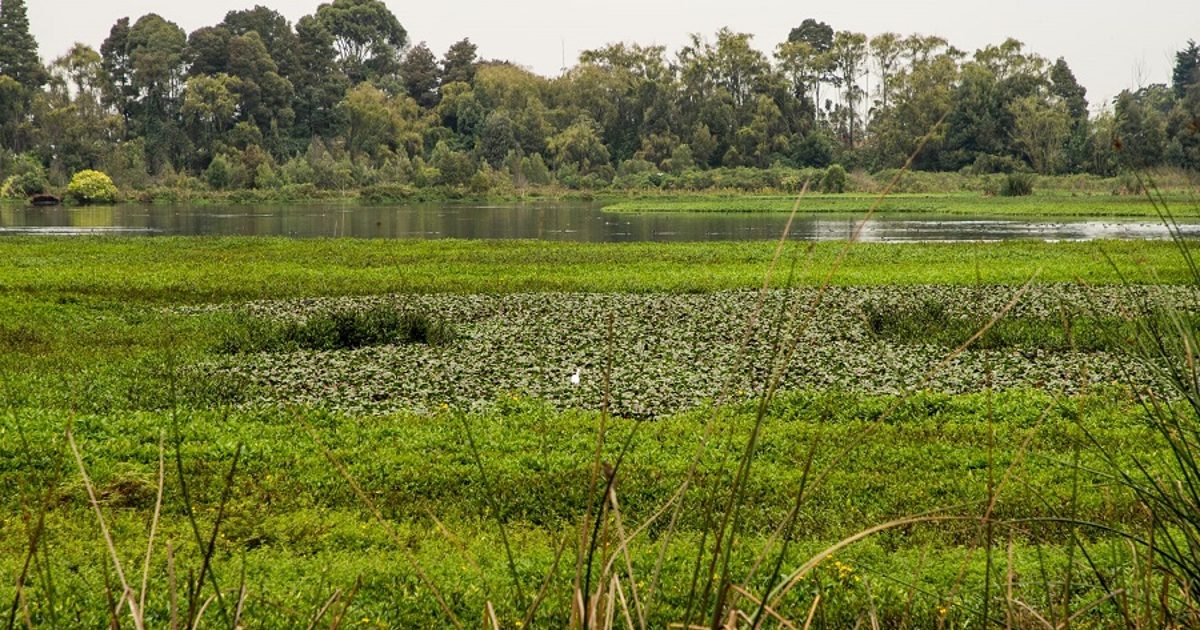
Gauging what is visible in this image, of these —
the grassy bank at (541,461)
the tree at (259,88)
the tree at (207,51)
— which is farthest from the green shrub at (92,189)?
the grassy bank at (541,461)

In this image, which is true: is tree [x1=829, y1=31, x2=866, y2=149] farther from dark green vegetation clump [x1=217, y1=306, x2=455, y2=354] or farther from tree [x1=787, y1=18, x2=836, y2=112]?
dark green vegetation clump [x1=217, y1=306, x2=455, y2=354]

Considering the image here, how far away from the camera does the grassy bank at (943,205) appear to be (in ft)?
162

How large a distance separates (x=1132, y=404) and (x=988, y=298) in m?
7.43

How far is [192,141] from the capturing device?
86188mm

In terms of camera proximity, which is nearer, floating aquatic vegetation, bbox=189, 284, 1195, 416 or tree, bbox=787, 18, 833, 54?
floating aquatic vegetation, bbox=189, 284, 1195, 416

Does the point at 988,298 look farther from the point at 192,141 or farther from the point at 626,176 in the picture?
A: the point at 192,141

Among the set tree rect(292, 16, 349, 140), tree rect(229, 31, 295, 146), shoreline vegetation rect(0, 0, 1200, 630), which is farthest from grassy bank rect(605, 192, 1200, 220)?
tree rect(292, 16, 349, 140)

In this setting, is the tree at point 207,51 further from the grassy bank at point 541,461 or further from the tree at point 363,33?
the grassy bank at point 541,461

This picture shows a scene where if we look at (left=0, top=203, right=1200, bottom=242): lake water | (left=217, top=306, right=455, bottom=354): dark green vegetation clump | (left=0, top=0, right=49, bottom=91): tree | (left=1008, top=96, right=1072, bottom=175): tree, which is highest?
(left=0, top=0, right=49, bottom=91): tree

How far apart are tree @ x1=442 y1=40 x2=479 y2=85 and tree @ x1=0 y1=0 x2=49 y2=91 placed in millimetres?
36944

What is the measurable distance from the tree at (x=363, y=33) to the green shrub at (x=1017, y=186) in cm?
6360

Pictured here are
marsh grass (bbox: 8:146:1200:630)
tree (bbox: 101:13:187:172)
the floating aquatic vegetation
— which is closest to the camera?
marsh grass (bbox: 8:146:1200:630)

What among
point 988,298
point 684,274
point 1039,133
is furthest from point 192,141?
point 988,298

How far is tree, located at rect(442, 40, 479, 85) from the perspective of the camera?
351ft
